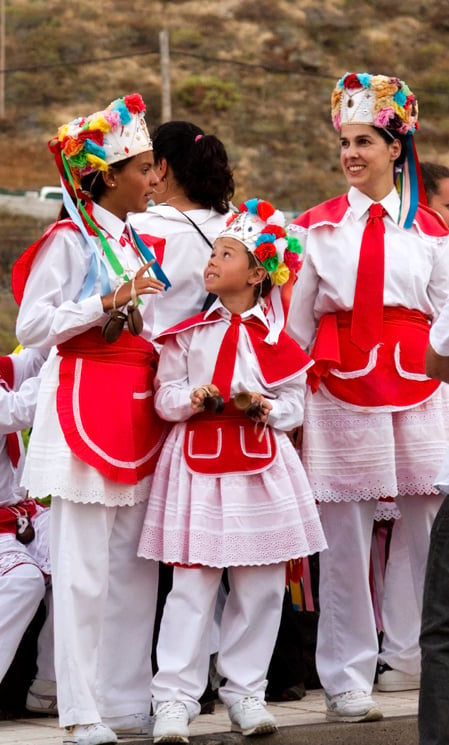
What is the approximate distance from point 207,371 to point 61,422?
0.52 meters

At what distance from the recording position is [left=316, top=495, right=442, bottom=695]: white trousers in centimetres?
466

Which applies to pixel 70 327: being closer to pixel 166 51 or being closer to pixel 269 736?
pixel 269 736

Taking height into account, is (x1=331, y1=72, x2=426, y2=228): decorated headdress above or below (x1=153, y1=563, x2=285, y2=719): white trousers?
above

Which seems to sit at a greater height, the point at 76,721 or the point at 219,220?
the point at 219,220

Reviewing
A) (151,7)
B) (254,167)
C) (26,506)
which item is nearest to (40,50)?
(151,7)

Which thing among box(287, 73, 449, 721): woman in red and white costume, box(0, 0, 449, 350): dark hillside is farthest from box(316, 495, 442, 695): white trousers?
box(0, 0, 449, 350): dark hillside

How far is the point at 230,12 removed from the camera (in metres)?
37.7

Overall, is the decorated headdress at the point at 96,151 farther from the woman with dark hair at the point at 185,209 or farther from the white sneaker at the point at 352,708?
the white sneaker at the point at 352,708

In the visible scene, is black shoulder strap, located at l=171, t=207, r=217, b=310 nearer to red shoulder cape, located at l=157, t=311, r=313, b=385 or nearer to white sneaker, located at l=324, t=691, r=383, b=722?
red shoulder cape, located at l=157, t=311, r=313, b=385

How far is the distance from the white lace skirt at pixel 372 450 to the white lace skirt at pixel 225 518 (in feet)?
1.18

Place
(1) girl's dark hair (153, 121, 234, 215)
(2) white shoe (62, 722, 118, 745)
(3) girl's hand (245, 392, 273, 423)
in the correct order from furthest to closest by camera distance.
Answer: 1. (1) girl's dark hair (153, 121, 234, 215)
2. (3) girl's hand (245, 392, 273, 423)
3. (2) white shoe (62, 722, 118, 745)

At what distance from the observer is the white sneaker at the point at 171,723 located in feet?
13.2

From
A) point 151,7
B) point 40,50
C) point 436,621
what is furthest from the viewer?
point 151,7

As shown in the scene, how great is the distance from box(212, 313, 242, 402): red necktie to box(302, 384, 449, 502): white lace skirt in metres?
0.52
